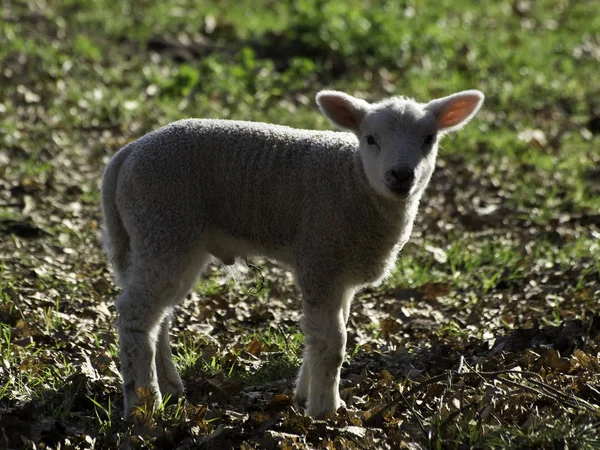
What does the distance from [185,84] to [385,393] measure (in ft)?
21.9

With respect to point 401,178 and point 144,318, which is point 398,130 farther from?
point 144,318

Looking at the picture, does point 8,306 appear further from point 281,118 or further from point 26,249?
point 281,118

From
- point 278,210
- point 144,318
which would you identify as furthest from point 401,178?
point 144,318

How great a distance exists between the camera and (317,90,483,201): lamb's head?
194 inches

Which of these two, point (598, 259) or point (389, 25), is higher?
point (389, 25)

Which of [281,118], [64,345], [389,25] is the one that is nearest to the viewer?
[64,345]

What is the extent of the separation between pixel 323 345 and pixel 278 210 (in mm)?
853

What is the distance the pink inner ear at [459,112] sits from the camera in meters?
5.35

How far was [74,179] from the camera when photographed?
907 cm

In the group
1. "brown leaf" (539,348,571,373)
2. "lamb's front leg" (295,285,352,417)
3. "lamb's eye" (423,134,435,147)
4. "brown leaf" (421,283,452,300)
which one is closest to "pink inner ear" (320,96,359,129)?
"lamb's eye" (423,134,435,147)

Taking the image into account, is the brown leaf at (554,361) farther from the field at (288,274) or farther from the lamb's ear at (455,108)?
the lamb's ear at (455,108)

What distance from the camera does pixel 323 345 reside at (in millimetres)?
5020

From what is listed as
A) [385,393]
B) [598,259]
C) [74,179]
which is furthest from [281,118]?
[385,393]

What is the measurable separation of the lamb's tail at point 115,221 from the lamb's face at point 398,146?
4.86ft
